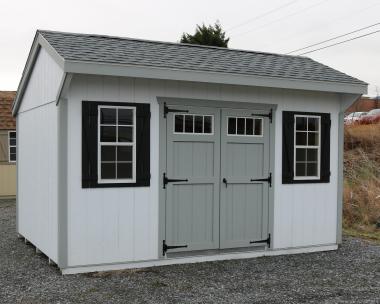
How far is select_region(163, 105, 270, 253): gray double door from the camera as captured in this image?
708cm

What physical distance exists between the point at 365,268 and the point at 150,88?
3755 millimetres

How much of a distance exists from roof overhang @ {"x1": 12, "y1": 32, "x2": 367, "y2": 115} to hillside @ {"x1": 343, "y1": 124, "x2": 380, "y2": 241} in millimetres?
3530

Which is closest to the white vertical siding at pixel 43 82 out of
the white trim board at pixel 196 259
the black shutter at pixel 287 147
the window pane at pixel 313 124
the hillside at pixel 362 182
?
the white trim board at pixel 196 259

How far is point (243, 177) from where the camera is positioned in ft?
24.6

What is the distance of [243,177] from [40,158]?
290 centimetres

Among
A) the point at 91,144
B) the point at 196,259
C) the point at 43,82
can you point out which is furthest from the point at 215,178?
the point at 43,82

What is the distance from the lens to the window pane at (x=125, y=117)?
6723 millimetres

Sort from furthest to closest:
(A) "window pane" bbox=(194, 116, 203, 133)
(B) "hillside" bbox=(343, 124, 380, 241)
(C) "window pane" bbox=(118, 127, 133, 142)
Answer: (B) "hillside" bbox=(343, 124, 380, 241), (A) "window pane" bbox=(194, 116, 203, 133), (C) "window pane" bbox=(118, 127, 133, 142)

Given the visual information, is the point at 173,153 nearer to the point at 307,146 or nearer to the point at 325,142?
the point at 307,146

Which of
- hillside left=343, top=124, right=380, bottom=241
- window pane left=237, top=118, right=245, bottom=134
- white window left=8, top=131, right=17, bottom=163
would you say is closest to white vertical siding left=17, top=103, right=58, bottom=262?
window pane left=237, top=118, right=245, bottom=134

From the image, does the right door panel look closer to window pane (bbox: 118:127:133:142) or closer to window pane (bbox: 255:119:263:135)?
window pane (bbox: 255:119:263:135)

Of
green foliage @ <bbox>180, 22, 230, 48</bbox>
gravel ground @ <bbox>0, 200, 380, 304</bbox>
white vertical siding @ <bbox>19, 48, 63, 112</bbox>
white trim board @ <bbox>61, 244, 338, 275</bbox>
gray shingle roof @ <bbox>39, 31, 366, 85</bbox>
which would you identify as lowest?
gravel ground @ <bbox>0, 200, 380, 304</bbox>

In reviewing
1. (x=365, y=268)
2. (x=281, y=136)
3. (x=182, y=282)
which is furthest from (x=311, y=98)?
(x=182, y=282)

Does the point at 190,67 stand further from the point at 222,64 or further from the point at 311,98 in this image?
the point at 311,98
